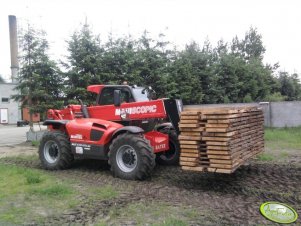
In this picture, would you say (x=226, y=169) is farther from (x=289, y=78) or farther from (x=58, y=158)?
(x=289, y=78)

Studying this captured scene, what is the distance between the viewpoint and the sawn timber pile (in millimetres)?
6355

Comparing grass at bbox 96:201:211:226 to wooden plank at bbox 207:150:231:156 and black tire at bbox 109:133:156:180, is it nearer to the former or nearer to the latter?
wooden plank at bbox 207:150:231:156

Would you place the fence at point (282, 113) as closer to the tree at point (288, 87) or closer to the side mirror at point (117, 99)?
the side mirror at point (117, 99)

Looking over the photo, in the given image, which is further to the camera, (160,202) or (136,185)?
(136,185)

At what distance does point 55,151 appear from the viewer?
31.8 ft

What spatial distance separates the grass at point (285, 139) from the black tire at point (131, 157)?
629cm

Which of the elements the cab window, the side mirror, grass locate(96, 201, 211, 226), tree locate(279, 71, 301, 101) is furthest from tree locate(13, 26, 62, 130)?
tree locate(279, 71, 301, 101)

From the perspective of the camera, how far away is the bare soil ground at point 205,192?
541 centimetres

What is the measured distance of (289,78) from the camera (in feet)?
113

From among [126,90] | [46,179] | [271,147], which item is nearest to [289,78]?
[271,147]

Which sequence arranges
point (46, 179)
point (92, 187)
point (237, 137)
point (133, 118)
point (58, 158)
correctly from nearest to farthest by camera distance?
point (237, 137)
point (92, 187)
point (46, 179)
point (133, 118)
point (58, 158)

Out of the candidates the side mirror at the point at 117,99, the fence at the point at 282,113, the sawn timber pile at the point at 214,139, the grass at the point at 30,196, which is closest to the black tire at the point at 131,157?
the side mirror at the point at 117,99

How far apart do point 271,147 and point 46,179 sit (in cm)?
795

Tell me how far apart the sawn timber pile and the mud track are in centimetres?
56
